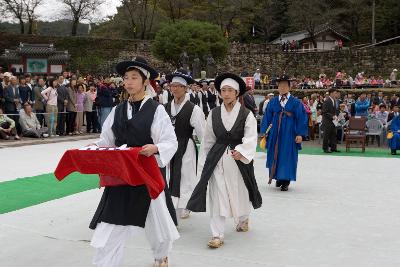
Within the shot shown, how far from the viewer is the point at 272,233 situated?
6.38m

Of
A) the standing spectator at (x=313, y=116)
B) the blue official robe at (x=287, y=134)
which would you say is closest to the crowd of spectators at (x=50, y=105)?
the standing spectator at (x=313, y=116)

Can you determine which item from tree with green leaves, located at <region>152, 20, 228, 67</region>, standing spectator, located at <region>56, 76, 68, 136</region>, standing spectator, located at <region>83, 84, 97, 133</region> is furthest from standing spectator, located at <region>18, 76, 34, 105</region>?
tree with green leaves, located at <region>152, 20, 228, 67</region>

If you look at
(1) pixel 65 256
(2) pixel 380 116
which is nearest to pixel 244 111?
(1) pixel 65 256

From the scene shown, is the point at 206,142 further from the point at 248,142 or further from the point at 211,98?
the point at 211,98

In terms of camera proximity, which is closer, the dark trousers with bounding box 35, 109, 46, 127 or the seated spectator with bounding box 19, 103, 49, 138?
the seated spectator with bounding box 19, 103, 49, 138

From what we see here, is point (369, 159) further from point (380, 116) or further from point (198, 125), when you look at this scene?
point (198, 125)

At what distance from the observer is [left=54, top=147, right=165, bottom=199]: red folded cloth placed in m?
4.11

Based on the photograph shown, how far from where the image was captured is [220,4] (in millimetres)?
57375

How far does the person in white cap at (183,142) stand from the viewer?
6.55 m

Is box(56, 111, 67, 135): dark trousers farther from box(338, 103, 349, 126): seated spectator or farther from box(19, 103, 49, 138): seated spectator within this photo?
box(338, 103, 349, 126): seated spectator

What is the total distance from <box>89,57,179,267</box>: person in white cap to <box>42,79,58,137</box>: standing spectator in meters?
12.5

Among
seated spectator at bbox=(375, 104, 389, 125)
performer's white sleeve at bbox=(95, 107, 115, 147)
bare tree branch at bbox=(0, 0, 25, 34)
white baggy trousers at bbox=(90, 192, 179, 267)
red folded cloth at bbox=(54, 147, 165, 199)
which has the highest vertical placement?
bare tree branch at bbox=(0, 0, 25, 34)

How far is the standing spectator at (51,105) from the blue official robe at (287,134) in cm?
910

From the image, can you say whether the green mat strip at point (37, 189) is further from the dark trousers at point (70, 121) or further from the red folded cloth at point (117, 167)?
the dark trousers at point (70, 121)
